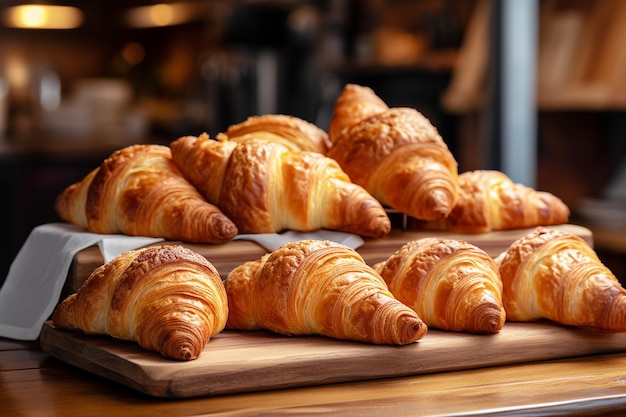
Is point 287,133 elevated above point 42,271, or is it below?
above

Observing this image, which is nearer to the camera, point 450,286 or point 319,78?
point 450,286

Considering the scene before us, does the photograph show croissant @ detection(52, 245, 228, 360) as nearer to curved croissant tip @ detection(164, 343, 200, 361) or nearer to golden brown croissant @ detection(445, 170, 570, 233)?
curved croissant tip @ detection(164, 343, 200, 361)

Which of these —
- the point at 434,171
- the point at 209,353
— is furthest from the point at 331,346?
the point at 434,171

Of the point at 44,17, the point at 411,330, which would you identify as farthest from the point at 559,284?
the point at 44,17

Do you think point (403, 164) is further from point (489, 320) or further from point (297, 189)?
point (489, 320)

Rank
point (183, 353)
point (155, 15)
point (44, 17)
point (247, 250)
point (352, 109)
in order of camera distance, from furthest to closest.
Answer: point (155, 15), point (44, 17), point (352, 109), point (247, 250), point (183, 353)

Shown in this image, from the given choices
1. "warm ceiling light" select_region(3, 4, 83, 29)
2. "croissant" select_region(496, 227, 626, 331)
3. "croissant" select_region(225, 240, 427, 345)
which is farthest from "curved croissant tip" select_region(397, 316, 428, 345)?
"warm ceiling light" select_region(3, 4, 83, 29)

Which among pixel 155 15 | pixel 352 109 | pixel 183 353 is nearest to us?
pixel 183 353
